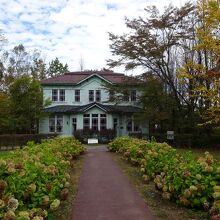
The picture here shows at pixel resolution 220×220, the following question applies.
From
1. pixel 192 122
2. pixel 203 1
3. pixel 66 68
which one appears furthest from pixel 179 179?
pixel 66 68

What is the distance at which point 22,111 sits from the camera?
4241 cm

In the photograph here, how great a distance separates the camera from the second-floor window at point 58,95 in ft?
151

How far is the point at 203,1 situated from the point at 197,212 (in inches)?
731

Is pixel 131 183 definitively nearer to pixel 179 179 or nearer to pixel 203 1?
pixel 179 179

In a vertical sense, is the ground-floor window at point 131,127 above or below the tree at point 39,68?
below

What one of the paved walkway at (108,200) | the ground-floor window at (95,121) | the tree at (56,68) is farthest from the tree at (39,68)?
the paved walkway at (108,200)

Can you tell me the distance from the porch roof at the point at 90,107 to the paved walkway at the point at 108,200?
29933mm

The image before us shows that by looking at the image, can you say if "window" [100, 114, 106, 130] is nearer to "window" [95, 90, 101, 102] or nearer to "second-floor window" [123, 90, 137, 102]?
"window" [95, 90, 101, 102]

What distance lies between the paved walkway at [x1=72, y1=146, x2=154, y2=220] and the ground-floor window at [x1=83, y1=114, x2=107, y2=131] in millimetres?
30214

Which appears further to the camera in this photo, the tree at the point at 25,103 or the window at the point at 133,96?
the window at the point at 133,96

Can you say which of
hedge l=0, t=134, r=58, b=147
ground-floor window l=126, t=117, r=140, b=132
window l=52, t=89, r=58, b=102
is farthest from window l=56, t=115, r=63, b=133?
hedge l=0, t=134, r=58, b=147

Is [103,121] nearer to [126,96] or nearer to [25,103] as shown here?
[126,96]

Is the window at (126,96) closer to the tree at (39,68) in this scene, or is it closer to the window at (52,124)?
the window at (52,124)

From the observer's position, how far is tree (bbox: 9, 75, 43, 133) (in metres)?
42.1
